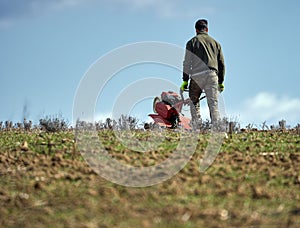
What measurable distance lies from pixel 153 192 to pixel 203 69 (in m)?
6.89

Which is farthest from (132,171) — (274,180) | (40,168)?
(274,180)

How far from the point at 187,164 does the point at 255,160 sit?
1.08 meters

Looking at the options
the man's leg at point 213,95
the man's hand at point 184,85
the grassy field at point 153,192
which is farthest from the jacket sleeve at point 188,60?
the grassy field at point 153,192

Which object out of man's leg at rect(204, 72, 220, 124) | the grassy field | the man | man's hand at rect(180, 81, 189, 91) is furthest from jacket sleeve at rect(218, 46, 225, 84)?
the grassy field

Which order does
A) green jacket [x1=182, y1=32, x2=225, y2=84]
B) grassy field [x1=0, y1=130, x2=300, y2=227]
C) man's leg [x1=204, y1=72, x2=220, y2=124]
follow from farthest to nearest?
1. green jacket [x1=182, y1=32, x2=225, y2=84]
2. man's leg [x1=204, y1=72, x2=220, y2=124]
3. grassy field [x1=0, y1=130, x2=300, y2=227]

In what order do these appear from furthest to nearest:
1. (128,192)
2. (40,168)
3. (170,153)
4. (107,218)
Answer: (170,153), (40,168), (128,192), (107,218)

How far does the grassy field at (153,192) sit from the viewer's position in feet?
17.3

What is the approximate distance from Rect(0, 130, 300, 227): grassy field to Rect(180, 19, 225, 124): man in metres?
3.74

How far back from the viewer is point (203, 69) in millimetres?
12602

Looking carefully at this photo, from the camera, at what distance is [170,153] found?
8.22 m

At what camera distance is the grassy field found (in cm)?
526

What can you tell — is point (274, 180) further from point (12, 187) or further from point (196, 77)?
point (196, 77)

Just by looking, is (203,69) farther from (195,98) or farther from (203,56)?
(195,98)

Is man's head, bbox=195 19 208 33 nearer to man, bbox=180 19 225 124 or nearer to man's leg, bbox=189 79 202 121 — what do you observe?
man, bbox=180 19 225 124
